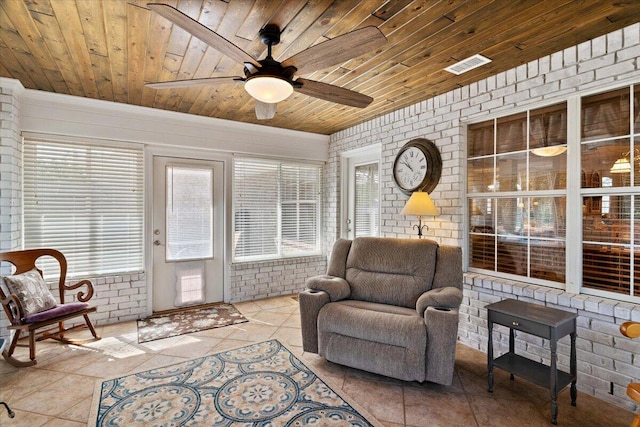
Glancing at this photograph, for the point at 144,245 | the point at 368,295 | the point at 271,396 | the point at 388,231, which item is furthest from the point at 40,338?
the point at 388,231

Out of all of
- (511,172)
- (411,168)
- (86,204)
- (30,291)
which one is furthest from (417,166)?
(30,291)

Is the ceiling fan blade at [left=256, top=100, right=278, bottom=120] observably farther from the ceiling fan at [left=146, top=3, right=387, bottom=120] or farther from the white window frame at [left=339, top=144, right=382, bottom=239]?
the white window frame at [left=339, top=144, right=382, bottom=239]

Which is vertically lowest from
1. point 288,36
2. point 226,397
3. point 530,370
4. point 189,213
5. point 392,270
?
point 226,397

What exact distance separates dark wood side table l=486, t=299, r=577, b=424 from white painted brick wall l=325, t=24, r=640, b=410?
0.91ft

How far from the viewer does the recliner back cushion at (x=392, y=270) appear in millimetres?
2914

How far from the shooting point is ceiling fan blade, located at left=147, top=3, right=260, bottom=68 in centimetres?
142

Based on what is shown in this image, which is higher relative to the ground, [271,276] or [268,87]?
[268,87]

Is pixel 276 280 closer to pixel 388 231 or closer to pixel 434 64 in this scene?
pixel 388 231

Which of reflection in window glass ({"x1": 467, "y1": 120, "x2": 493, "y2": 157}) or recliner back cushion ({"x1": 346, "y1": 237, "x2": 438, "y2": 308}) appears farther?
reflection in window glass ({"x1": 467, "y1": 120, "x2": 493, "y2": 157})

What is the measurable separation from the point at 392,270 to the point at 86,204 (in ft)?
11.3

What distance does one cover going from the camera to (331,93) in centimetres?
239

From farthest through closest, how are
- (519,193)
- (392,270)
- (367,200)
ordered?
1. (367,200)
2. (392,270)
3. (519,193)

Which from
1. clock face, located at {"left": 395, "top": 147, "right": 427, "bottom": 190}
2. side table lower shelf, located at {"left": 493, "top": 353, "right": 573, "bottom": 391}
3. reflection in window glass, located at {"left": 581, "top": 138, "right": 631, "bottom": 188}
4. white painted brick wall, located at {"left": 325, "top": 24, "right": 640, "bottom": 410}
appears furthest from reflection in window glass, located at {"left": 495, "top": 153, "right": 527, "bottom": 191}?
side table lower shelf, located at {"left": 493, "top": 353, "right": 573, "bottom": 391}

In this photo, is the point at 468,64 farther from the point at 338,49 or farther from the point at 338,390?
the point at 338,390
